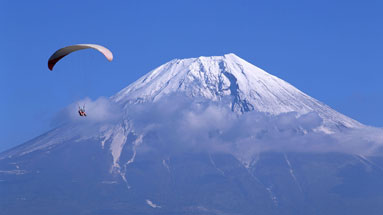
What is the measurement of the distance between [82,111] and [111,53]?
4896 millimetres

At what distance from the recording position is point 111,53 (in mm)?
69000

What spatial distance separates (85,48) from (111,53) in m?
2.16

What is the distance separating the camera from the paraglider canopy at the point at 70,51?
224 ft

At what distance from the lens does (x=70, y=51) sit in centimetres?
7019

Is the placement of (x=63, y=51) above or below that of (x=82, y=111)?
above

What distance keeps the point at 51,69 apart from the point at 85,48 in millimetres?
3545

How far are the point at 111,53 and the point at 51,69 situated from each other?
4.68 metres

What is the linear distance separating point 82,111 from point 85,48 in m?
4.56

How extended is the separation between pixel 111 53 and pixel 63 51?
3944 mm

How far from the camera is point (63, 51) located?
231ft

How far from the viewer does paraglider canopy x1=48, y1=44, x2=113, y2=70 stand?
224 ft

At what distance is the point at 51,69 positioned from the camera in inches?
2739

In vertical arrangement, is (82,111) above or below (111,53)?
below

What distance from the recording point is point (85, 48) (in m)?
67.8
